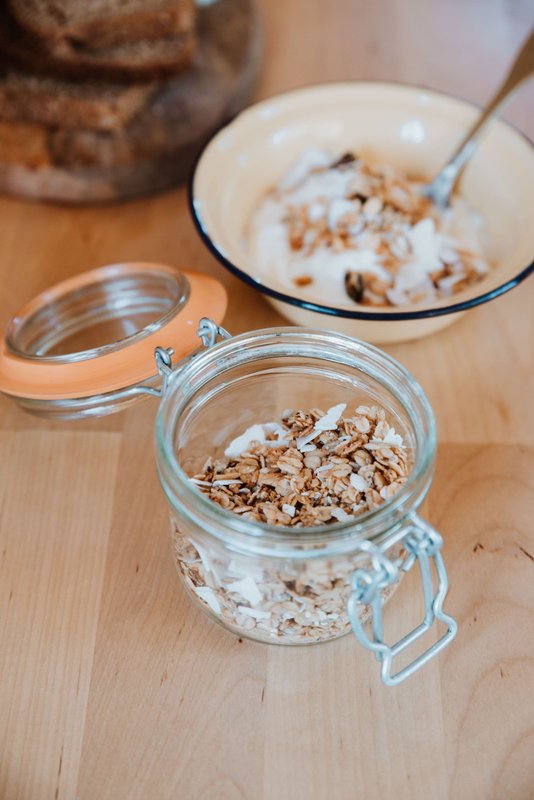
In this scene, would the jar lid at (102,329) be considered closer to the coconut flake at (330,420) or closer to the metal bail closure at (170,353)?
the metal bail closure at (170,353)

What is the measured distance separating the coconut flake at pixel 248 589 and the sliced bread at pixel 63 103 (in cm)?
62

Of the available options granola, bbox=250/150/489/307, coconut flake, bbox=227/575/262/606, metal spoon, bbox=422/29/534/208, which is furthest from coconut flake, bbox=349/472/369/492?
metal spoon, bbox=422/29/534/208

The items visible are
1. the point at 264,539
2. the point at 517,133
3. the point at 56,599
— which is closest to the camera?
the point at 264,539

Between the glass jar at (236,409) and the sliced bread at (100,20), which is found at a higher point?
the sliced bread at (100,20)

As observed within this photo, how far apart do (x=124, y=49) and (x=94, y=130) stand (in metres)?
0.11

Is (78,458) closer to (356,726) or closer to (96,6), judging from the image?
Answer: (356,726)

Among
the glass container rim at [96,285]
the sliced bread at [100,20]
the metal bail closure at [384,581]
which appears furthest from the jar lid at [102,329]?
the sliced bread at [100,20]

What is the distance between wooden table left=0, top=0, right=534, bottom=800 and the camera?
1.73ft

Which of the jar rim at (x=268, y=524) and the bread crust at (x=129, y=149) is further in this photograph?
the bread crust at (x=129, y=149)

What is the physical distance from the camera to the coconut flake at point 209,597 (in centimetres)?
55

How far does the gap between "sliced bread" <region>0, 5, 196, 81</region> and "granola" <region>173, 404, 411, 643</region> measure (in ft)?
1.79

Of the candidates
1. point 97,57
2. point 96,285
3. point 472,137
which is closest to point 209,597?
point 96,285

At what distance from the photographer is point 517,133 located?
0.83 metres

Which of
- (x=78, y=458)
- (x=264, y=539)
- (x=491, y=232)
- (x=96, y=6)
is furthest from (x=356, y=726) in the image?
(x=96, y=6)
